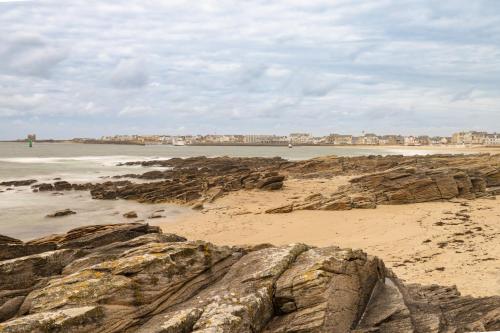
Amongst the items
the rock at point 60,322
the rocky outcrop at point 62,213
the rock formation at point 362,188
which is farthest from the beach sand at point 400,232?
the rock at point 60,322

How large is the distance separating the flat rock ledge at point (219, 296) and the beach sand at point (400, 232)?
453 cm

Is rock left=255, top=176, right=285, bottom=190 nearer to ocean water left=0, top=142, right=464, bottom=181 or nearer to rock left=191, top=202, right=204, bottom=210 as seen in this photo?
rock left=191, top=202, right=204, bottom=210

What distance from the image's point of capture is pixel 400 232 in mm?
18906

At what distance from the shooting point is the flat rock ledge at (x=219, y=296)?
20.1 ft

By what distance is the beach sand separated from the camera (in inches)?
520

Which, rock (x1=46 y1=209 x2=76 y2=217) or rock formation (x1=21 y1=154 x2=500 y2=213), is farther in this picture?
rock (x1=46 y1=209 x2=76 y2=217)

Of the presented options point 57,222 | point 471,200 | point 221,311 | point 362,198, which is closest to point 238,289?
point 221,311

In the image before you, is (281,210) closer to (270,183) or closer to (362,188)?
(362,188)

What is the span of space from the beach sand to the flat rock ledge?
178 inches

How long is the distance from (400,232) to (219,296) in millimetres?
14358

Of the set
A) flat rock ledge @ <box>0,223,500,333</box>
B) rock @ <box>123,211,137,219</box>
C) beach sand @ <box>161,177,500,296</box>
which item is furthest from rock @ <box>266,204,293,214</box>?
flat rock ledge @ <box>0,223,500,333</box>

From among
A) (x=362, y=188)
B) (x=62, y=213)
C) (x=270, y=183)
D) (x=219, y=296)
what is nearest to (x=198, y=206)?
(x=270, y=183)

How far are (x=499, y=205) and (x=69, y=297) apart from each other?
83.3 feet

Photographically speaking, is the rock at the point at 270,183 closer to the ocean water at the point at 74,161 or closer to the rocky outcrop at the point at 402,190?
the rocky outcrop at the point at 402,190
